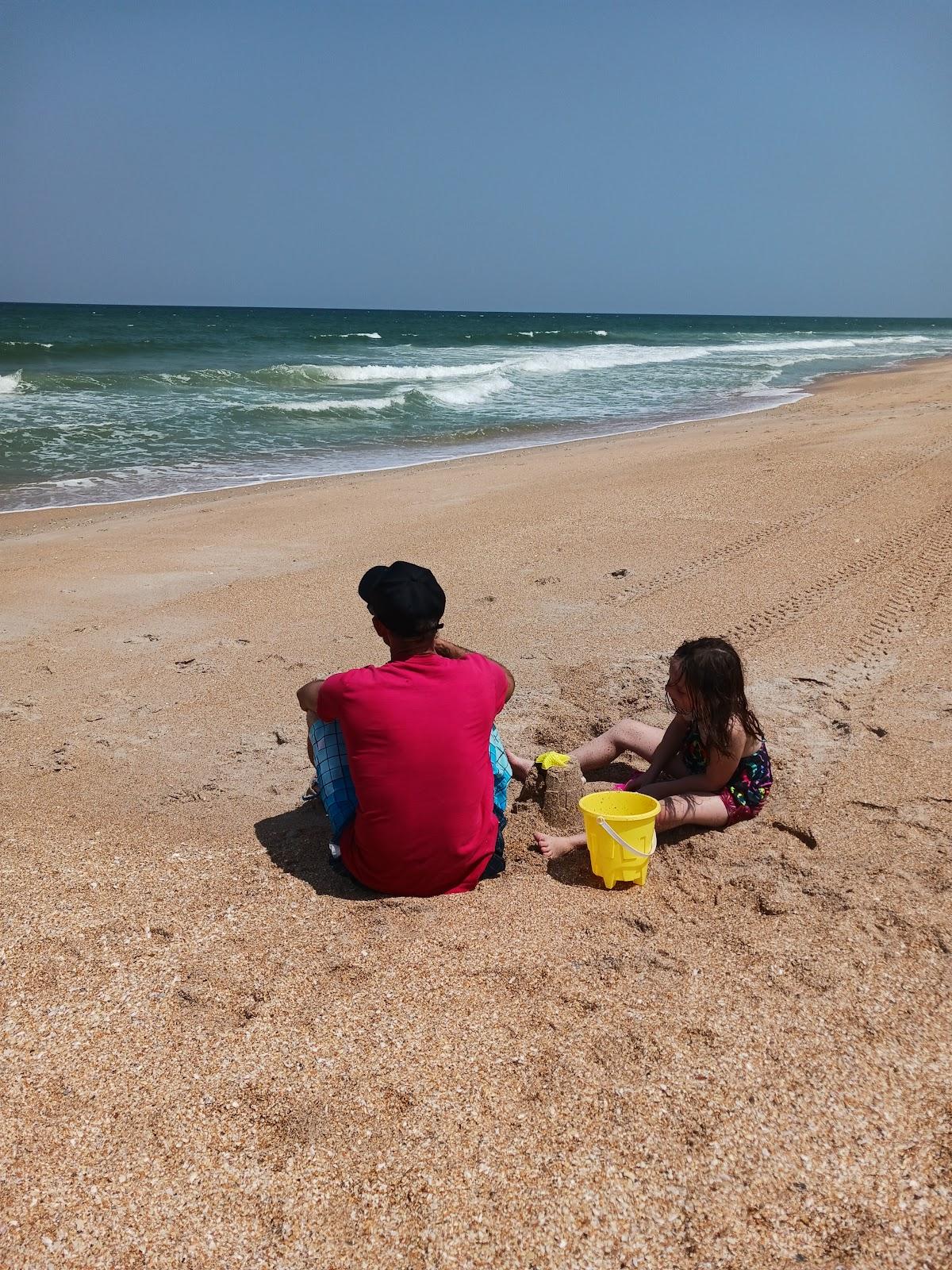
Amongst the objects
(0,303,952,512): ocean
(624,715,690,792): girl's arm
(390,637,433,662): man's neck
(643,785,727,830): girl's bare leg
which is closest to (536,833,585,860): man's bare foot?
(643,785,727,830): girl's bare leg

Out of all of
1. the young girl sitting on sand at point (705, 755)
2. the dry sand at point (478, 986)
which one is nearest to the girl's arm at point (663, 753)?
the young girl sitting on sand at point (705, 755)

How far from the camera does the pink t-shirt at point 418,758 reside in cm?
287

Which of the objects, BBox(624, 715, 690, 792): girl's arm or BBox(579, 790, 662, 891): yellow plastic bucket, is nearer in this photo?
BBox(579, 790, 662, 891): yellow plastic bucket

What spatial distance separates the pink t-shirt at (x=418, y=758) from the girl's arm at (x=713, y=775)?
0.80 meters

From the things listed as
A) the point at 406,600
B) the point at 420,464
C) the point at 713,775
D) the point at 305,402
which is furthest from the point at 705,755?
the point at 305,402

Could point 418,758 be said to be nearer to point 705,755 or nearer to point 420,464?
point 705,755

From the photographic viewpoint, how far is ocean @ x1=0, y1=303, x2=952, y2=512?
1261 centimetres

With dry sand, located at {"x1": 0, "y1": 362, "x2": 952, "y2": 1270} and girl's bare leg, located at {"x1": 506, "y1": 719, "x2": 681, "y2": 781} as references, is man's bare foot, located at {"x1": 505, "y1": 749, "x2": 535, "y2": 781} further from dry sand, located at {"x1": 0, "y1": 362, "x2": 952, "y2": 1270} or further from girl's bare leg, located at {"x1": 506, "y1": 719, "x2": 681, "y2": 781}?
dry sand, located at {"x1": 0, "y1": 362, "x2": 952, "y2": 1270}

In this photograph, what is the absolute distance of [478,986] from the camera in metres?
2.57

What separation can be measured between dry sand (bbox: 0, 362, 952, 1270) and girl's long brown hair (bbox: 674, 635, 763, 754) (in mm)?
377

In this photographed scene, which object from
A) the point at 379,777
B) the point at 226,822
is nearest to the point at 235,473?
the point at 226,822

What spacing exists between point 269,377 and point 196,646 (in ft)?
70.0

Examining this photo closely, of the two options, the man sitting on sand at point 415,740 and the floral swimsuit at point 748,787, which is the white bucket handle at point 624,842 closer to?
the man sitting on sand at point 415,740

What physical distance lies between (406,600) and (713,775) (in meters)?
1.36
